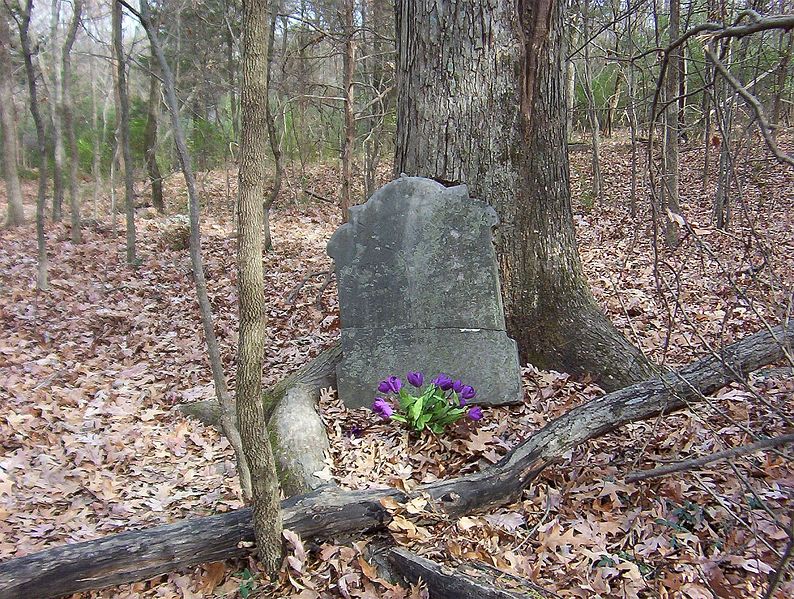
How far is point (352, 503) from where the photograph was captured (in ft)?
10.1

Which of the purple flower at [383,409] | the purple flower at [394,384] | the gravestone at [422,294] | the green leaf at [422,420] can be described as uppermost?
the gravestone at [422,294]

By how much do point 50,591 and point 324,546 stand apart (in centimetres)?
123

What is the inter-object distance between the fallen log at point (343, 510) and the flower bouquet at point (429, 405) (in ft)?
2.01

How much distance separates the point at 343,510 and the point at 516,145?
2.89 meters

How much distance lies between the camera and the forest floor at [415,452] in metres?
2.77

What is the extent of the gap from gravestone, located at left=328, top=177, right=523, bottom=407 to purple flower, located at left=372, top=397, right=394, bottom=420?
0.35 metres

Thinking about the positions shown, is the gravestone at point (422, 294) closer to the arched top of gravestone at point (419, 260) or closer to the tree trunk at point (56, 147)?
the arched top of gravestone at point (419, 260)

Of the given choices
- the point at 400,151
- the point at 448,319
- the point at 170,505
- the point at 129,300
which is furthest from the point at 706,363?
the point at 129,300

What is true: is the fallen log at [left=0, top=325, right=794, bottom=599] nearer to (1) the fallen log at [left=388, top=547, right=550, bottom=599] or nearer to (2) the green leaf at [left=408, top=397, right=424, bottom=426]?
(1) the fallen log at [left=388, top=547, right=550, bottom=599]

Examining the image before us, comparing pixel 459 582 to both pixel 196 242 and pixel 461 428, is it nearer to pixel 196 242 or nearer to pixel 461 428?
pixel 461 428

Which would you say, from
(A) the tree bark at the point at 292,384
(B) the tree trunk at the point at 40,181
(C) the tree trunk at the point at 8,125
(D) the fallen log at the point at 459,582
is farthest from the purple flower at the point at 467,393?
(C) the tree trunk at the point at 8,125

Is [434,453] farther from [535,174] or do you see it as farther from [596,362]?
[535,174]

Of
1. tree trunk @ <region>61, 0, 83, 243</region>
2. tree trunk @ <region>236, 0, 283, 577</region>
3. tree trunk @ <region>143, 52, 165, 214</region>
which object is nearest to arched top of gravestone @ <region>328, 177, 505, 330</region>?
tree trunk @ <region>236, 0, 283, 577</region>

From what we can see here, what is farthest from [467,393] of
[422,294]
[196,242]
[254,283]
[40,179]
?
[40,179]
